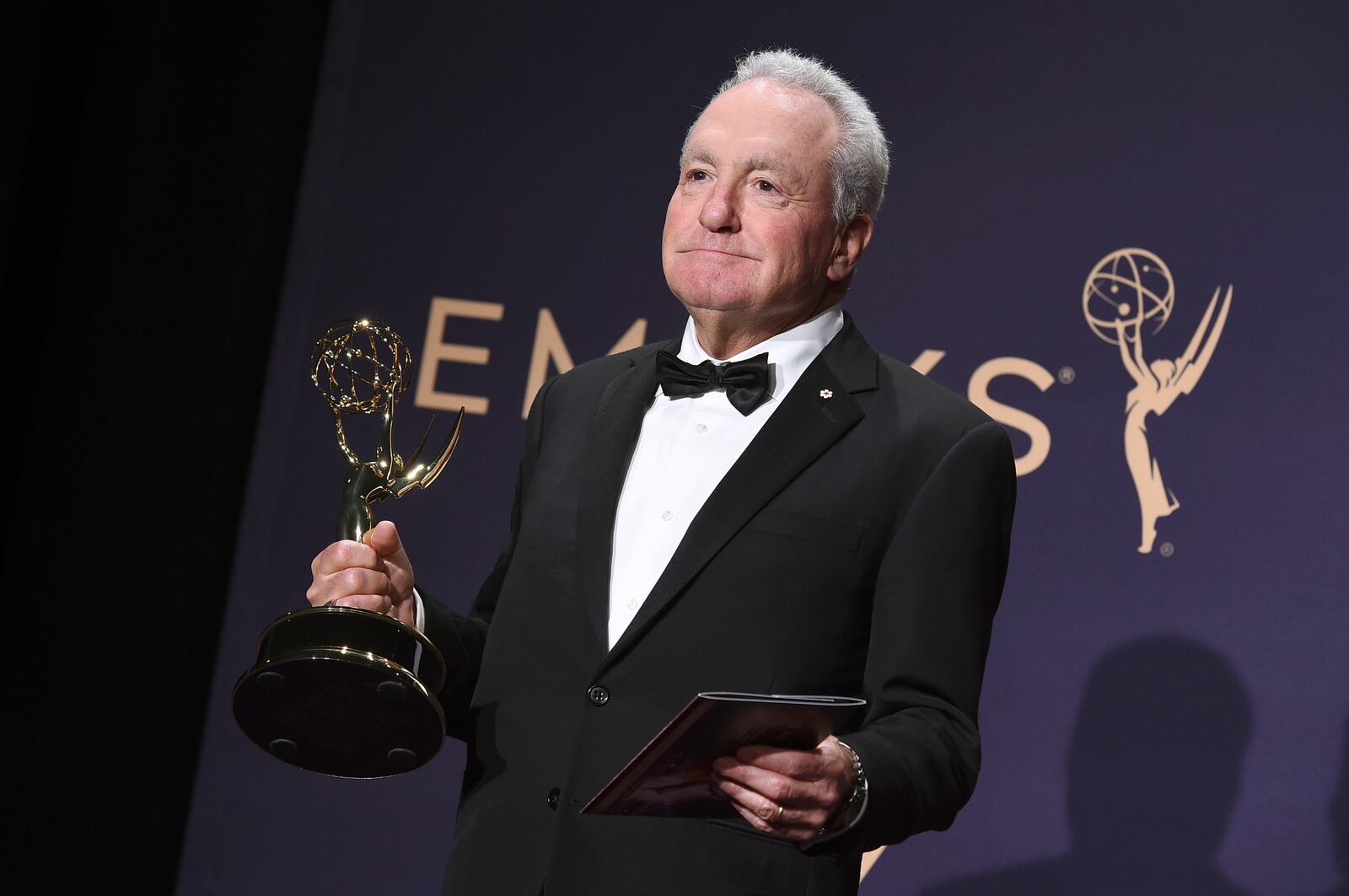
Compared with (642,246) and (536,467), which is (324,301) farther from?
(536,467)

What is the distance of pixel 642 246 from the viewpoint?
320 cm

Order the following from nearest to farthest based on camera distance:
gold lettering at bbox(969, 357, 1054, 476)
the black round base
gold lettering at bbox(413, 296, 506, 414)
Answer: the black round base → gold lettering at bbox(969, 357, 1054, 476) → gold lettering at bbox(413, 296, 506, 414)

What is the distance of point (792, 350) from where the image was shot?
184cm

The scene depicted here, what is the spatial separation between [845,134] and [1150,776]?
5.02 ft

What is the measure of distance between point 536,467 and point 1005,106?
5.28 feet

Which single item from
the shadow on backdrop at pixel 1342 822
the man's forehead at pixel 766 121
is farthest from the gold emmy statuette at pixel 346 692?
the shadow on backdrop at pixel 1342 822

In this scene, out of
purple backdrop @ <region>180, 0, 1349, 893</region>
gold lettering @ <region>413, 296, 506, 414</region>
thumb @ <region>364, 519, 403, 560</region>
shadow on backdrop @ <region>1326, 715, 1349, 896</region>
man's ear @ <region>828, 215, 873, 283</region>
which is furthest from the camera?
gold lettering @ <region>413, 296, 506, 414</region>

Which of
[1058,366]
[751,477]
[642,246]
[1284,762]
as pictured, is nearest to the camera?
[751,477]

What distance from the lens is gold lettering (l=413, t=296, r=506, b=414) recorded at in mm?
3229

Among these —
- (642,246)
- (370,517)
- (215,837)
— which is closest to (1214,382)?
(642,246)

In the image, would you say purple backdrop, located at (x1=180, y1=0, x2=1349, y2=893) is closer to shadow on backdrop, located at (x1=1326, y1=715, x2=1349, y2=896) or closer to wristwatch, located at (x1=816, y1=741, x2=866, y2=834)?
shadow on backdrop, located at (x1=1326, y1=715, x2=1349, y2=896)

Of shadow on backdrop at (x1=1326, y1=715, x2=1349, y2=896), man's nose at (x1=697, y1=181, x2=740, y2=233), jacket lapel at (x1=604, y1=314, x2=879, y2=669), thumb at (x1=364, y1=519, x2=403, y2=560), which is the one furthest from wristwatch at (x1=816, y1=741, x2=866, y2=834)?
shadow on backdrop at (x1=1326, y1=715, x2=1349, y2=896)

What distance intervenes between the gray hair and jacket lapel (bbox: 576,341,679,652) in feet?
1.04

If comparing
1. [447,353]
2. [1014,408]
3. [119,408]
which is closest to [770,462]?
[1014,408]
